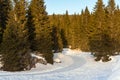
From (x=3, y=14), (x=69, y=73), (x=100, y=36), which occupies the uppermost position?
(x=3, y=14)

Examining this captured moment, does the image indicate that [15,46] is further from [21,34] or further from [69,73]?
[69,73]

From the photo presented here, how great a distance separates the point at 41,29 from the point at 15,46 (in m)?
8.87

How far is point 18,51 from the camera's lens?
4066cm

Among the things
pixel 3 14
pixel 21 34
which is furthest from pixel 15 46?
pixel 3 14

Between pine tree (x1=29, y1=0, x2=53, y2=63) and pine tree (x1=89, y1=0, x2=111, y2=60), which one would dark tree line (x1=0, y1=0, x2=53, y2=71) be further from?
pine tree (x1=89, y1=0, x2=111, y2=60)

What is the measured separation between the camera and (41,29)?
4822 centimetres

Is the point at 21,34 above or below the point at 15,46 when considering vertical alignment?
above

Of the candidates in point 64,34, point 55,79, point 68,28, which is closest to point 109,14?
point 55,79

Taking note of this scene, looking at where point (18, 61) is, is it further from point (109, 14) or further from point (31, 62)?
point (109, 14)

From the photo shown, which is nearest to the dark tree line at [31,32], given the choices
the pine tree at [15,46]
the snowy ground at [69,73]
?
the pine tree at [15,46]

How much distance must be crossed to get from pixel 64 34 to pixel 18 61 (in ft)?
223

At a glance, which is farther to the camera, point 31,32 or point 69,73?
point 31,32

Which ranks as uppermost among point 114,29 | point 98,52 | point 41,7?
point 41,7

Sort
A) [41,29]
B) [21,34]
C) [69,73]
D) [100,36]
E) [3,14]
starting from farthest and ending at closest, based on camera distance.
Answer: [100,36], [41,29], [3,14], [21,34], [69,73]
